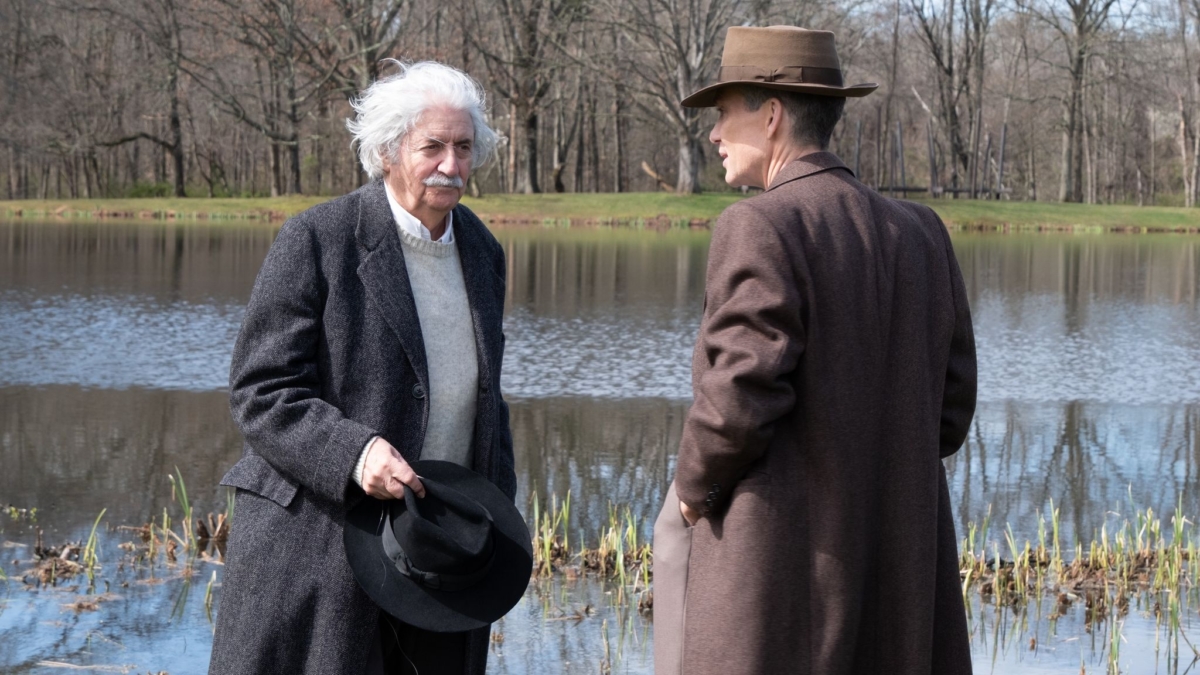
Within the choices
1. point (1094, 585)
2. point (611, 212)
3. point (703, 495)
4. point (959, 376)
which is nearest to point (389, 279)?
point (703, 495)

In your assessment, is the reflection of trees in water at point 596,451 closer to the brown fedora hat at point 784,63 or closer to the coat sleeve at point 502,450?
the coat sleeve at point 502,450

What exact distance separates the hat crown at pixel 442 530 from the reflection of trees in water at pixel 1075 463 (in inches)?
188

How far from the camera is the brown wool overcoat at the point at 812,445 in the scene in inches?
103

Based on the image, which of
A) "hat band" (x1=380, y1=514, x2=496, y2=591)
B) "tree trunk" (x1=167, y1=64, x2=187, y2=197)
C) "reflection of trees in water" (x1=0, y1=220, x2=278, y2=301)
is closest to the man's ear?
"hat band" (x1=380, y1=514, x2=496, y2=591)

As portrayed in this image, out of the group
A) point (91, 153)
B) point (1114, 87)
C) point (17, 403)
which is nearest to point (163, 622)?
point (17, 403)

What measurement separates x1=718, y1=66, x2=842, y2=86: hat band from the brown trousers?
0.81m

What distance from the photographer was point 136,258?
2450 cm

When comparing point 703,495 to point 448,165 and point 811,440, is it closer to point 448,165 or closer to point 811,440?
point 811,440

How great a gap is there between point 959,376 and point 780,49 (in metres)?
0.75

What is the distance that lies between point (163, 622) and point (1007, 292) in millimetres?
17817

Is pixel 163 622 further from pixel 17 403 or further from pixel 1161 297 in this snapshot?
pixel 1161 297

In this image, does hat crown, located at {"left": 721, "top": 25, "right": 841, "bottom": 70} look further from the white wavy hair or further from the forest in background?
the forest in background

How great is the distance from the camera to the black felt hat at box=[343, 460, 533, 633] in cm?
300

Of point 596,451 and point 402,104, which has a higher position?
point 402,104
